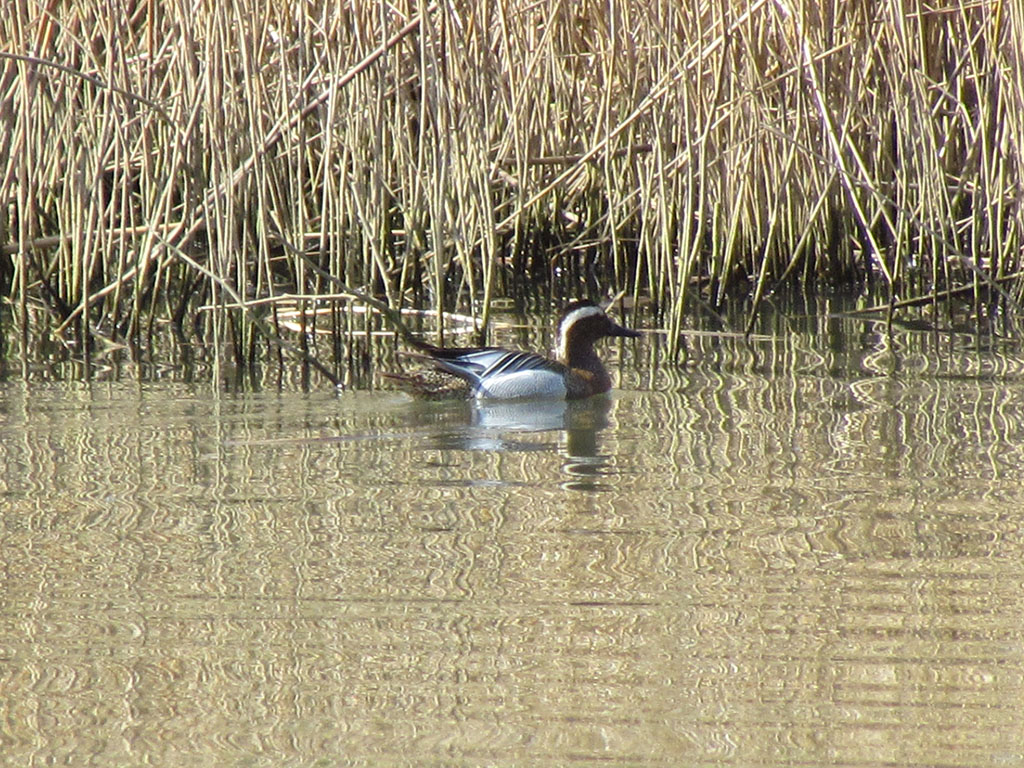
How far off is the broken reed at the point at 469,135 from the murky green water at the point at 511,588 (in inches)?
42.5

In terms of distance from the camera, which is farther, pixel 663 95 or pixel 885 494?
pixel 663 95

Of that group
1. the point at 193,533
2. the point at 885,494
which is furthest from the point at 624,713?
the point at 885,494

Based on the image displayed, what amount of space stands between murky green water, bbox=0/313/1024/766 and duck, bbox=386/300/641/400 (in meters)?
0.54

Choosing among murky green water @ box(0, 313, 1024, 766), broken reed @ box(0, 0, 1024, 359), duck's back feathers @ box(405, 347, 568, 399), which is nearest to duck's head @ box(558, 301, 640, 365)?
duck's back feathers @ box(405, 347, 568, 399)

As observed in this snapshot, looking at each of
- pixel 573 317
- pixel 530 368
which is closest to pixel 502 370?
pixel 530 368

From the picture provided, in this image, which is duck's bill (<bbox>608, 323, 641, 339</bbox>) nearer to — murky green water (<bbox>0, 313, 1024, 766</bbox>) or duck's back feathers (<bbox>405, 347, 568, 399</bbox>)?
duck's back feathers (<bbox>405, 347, 568, 399</bbox>)

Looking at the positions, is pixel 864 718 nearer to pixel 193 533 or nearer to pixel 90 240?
pixel 193 533

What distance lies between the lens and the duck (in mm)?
6105

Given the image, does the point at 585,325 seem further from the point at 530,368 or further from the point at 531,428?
the point at 531,428

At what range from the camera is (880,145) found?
25.0ft

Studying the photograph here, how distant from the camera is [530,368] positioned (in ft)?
20.7

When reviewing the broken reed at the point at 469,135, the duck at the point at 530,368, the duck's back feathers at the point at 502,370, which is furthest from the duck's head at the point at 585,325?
the broken reed at the point at 469,135

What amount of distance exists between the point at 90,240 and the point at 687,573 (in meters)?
3.84

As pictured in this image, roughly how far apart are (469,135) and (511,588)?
3219 mm
